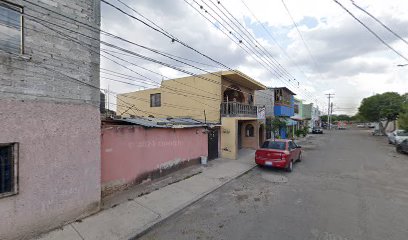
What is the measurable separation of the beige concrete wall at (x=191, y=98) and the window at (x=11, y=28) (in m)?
11.6

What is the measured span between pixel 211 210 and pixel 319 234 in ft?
9.24

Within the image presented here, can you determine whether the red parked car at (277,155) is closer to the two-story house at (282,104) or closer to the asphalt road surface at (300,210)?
the asphalt road surface at (300,210)

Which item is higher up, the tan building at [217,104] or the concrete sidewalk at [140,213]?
the tan building at [217,104]

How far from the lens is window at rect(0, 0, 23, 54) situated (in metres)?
4.45

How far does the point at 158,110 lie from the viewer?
19828 mm

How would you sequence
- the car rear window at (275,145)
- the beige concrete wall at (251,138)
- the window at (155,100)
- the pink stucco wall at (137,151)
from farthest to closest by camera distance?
the window at (155,100), the beige concrete wall at (251,138), the car rear window at (275,145), the pink stucco wall at (137,151)

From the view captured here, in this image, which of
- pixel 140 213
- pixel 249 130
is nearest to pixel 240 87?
pixel 249 130

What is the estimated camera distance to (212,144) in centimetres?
1420

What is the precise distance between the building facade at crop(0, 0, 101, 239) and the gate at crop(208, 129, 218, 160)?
8.46 meters

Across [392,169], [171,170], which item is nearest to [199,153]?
[171,170]

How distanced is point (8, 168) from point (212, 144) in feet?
35.0

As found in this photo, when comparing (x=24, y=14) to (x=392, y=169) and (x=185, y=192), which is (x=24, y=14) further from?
(x=392, y=169)

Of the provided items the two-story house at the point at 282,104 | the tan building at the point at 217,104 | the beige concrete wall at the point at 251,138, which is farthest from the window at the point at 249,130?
the two-story house at the point at 282,104

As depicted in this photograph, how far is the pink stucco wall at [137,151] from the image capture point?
7273 millimetres
